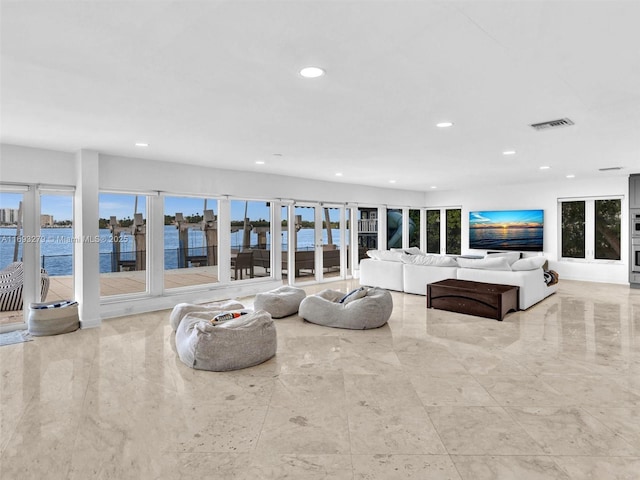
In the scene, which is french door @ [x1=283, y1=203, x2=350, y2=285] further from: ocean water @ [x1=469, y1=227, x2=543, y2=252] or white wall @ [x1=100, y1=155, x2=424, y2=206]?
ocean water @ [x1=469, y1=227, x2=543, y2=252]

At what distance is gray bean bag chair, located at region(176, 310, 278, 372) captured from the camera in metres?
3.60

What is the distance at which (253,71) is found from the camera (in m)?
2.71

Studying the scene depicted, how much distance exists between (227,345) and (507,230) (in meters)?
8.92

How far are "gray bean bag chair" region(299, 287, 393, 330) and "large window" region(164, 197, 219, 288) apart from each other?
2.52 metres

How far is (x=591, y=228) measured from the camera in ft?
30.0

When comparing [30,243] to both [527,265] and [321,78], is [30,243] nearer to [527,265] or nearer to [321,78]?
[321,78]

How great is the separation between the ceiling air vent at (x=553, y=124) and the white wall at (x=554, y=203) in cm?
586

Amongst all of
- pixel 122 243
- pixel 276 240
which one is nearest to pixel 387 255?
pixel 276 240

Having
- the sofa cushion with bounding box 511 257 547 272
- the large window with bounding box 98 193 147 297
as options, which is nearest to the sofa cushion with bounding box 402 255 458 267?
the sofa cushion with bounding box 511 257 547 272

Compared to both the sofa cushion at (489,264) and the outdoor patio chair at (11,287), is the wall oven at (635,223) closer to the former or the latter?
the sofa cushion at (489,264)

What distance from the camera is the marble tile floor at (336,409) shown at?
224 centimetres

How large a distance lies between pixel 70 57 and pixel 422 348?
392 centimetres

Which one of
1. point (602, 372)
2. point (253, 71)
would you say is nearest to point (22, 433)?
point (253, 71)

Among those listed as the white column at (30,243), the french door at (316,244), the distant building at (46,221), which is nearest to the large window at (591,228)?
the french door at (316,244)
